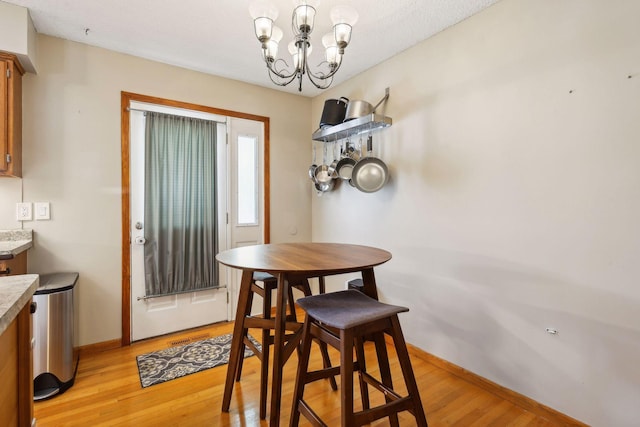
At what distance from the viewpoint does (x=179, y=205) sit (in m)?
2.80

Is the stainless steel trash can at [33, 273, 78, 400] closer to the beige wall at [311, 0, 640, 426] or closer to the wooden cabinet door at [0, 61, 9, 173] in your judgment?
the wooden cabinet door at [0, 61, 9, 173]

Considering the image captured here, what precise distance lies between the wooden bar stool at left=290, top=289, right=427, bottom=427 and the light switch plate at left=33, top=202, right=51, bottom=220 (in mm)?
2118

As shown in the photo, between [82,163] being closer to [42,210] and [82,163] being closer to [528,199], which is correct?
[42,210]

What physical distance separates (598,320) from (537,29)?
1605mm

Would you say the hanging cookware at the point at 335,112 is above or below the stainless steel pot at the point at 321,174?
above

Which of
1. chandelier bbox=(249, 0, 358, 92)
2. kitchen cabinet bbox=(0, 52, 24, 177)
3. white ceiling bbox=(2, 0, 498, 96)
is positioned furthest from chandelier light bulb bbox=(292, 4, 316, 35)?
kitchen cabinet bbox=(0, 52, 24, 177)

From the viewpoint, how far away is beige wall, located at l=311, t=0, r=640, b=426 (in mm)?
→ 1496

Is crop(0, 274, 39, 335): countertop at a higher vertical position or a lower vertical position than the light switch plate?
lower

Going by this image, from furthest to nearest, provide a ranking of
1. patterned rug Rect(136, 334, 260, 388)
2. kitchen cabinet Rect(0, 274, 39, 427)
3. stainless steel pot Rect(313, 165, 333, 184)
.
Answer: stainless steel pot Rect(313, 165, 333, 184) → patterned rug Rect(136, 334, 260, 388) → kitchen cabinet Rect(0, 274, 39, 427)

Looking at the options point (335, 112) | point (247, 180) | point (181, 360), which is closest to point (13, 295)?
point (181, 360)

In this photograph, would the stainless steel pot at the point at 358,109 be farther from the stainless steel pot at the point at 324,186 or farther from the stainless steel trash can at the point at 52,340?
the stainless steel trash can at the point at 52,340

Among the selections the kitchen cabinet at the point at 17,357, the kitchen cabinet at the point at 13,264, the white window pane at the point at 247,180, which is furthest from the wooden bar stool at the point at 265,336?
the kitchen cabinet at the point at 13,264

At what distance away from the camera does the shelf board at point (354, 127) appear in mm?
2506

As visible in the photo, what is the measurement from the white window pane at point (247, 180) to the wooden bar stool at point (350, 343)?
1.88 metres
